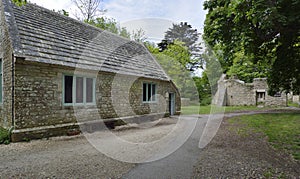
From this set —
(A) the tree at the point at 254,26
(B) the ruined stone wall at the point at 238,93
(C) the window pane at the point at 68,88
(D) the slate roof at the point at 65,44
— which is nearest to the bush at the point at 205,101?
(B) the ruined stone wall at the point at 238,93

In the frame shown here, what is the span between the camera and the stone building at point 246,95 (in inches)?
912

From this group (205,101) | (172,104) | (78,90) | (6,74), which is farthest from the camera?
(205,101)

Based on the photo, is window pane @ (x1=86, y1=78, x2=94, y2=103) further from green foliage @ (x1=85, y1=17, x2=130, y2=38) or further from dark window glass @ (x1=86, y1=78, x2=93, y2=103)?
green foliage @ (x1=85, y1=17, x2=130, y2=38)

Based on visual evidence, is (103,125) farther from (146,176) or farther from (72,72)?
(146,176)

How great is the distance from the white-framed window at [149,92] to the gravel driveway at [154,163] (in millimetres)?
7163

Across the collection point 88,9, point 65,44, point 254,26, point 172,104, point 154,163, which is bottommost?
point 154,163

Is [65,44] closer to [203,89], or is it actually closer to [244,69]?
[203,89]

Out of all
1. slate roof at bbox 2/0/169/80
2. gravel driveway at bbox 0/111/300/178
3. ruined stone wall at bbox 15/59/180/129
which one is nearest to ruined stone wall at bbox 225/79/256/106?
slate roof at bbox 2/0/169/80

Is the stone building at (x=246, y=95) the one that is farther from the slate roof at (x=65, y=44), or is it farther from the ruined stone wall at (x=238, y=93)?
the slate roof at (x=65, y=44)

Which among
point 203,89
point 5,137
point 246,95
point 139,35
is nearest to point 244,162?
point 5,137

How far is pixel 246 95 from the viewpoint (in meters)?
25.4

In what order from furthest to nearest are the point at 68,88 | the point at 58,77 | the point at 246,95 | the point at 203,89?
the point at 203,89 → the point at 246,95 → the point at 68,88 → the point at 58,77

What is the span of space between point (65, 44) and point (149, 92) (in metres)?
6.68

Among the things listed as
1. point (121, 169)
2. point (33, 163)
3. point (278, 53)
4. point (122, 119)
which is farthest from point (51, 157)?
point (278, 53)
